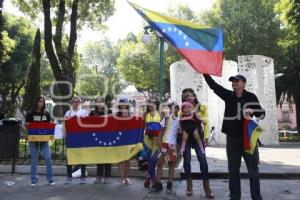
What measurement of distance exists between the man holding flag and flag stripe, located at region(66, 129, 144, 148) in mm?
2587

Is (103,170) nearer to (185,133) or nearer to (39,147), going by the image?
(39,147)

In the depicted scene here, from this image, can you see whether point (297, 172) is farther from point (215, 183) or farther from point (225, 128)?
point (225, 128)

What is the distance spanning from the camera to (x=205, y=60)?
7.91 m

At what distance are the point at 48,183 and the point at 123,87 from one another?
165ft

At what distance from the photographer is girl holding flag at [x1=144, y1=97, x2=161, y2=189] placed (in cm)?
875

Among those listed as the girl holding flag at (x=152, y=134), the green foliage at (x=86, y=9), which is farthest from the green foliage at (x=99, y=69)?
the girl holding flag at (x=152, y=134)

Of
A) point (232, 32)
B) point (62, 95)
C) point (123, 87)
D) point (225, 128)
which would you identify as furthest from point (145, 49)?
point (225, 128)

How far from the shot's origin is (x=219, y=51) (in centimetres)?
810

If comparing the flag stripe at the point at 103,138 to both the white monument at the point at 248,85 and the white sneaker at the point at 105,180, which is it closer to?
the white sneaker at the point at 105,180

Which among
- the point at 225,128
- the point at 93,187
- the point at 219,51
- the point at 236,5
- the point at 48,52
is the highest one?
the point at 236,5

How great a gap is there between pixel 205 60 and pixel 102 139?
283 cm

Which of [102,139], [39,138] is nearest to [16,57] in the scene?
[39,138]

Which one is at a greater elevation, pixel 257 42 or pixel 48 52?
pixel 257 42

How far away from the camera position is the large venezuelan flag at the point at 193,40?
7.86 meters
